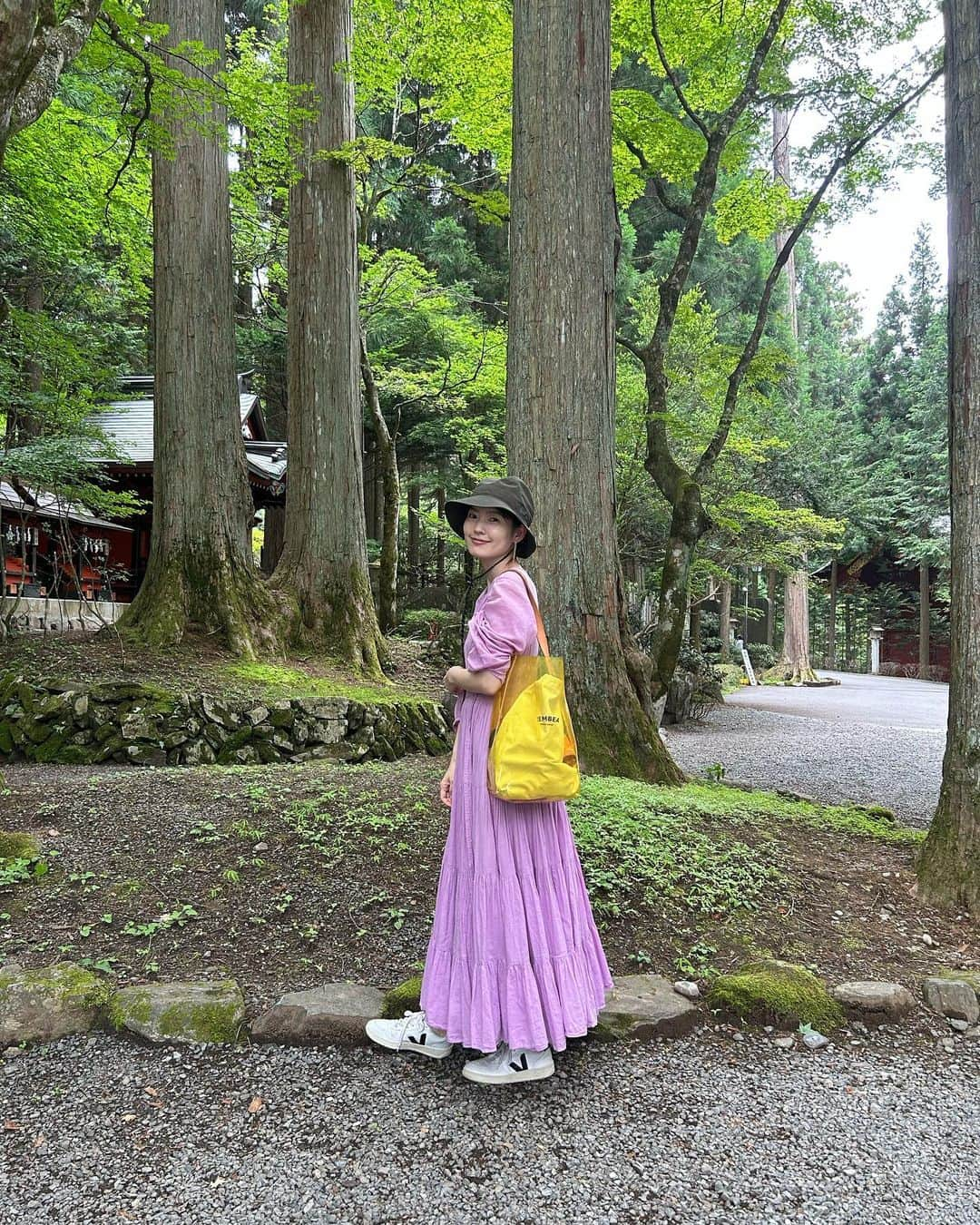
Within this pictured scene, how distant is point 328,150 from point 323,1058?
29.5 ft

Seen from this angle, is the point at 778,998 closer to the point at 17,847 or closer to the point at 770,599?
the point at 17,847

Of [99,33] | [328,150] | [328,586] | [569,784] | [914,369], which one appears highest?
[914,369]

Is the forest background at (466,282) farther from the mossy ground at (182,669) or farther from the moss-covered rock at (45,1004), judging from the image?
the moss-covered rock at (45,1004)

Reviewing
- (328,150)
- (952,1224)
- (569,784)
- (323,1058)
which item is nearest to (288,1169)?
(323,1058)

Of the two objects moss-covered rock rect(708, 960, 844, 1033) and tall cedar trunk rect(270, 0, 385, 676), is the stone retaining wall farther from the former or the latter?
moss-covered rock rect(708, 960, 844, 1033)

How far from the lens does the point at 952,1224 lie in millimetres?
1745

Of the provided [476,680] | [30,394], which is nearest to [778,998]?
[476,680]

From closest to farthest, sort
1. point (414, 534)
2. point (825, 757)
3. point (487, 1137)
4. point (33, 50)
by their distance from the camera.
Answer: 1. point (487, 1137)
2. point (33, 50)
3. point (825, 757)
4. point (414, 534)

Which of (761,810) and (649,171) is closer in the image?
(761,810)

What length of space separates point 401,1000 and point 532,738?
1.09m

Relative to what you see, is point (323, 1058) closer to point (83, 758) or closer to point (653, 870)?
point (653, 870)

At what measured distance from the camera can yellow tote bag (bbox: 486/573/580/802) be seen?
2094 mm

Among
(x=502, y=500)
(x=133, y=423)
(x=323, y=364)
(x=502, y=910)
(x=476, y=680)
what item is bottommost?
(x=502, y=910)

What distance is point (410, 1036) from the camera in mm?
2326
